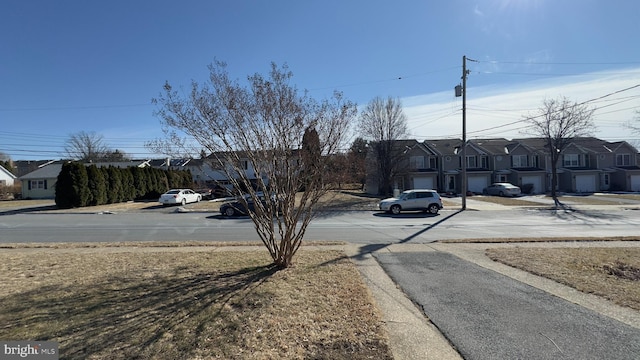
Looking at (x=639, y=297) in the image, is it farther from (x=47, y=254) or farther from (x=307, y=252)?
(x=47, y=254)

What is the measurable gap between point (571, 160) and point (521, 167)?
7.91 m

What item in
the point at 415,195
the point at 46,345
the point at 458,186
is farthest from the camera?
the point at 458,186

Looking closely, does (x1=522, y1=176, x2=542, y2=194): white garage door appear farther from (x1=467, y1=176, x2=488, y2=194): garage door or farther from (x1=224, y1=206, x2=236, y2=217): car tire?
(x1=224, y1=206, x2=236, y2=217): car tire

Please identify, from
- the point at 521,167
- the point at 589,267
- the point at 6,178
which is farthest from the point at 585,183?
→ the point at 6,178

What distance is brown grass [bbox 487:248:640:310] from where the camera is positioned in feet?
17.6

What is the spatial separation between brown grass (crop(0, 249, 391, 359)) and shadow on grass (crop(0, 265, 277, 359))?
1cm

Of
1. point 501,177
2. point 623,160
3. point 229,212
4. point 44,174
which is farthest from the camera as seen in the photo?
point 623,160

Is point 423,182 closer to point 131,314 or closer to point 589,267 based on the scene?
point 589,267

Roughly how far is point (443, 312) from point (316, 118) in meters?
3.94

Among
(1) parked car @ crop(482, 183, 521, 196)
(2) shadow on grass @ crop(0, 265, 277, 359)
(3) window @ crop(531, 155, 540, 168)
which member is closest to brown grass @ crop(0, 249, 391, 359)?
(2) shadow on grass @ crop(0, 265, 277, 359)

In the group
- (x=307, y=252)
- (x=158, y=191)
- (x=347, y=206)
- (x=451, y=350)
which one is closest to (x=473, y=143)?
(x=347, y=206)

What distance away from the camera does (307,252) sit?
8.70m

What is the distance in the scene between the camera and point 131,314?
4258 mm

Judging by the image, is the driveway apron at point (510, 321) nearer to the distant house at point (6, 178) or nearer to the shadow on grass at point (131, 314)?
the shadow on grass at point (131, 314)
